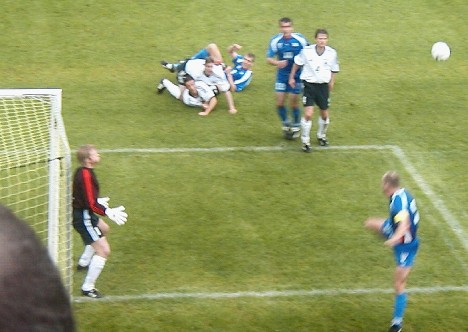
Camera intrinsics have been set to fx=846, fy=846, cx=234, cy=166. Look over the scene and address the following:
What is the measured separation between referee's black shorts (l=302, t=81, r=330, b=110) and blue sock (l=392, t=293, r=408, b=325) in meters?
4.88

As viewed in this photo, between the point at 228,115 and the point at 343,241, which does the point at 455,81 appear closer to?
the point at 228,115

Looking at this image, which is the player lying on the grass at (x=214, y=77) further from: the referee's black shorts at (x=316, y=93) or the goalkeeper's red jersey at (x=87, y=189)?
the goalkeeper's red jersey at (x=87, y=189)

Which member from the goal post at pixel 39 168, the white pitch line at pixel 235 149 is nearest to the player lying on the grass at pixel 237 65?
the white pitch line at pixel 235 149

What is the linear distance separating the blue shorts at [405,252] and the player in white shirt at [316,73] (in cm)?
A: 467

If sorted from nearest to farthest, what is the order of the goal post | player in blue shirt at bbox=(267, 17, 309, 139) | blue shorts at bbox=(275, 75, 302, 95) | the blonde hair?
the goal post
the blonde hair
player in blue shirt at bbox=(267, 17, 309, 139)
blue shorts at bbox=(275, 75, 302, 95)

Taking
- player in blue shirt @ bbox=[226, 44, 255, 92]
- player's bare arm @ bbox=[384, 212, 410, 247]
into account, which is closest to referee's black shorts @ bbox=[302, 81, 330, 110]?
player in blue shirt @ bbox=[226, 44, 255, 92]

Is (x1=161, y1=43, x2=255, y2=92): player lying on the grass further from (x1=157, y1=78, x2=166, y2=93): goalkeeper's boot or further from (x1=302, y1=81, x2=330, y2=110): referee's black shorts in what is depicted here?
(x1=302, y1=81, x2=330, y2=110): referee's black shorts

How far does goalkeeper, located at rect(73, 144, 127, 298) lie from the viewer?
9.55 meters

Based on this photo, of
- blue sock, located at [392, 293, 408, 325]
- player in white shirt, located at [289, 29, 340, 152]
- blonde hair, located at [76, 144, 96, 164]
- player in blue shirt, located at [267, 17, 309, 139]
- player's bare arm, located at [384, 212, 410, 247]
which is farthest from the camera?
player in blue shirt, located at [267, 17, 309, 139]

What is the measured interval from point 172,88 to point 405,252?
771 cm

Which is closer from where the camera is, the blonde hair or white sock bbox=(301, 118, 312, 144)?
the blonde hair

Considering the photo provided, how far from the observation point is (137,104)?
51.1ft

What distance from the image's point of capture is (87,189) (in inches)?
377

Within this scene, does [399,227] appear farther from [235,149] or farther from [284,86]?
[284,86]
